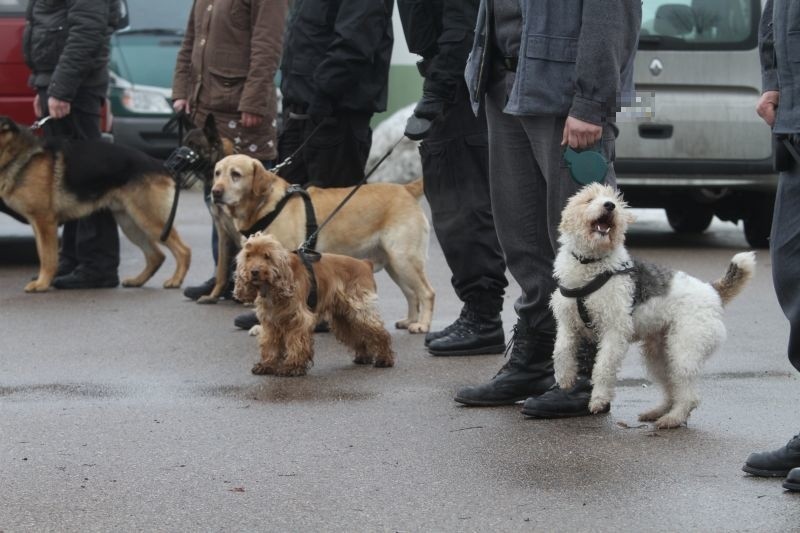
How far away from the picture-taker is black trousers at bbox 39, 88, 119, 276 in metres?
9.34

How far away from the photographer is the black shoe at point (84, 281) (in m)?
9.23

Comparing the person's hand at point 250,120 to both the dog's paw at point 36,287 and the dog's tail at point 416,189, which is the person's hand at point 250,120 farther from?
the dog's paw at point 36,287

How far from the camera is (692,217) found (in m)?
12.3

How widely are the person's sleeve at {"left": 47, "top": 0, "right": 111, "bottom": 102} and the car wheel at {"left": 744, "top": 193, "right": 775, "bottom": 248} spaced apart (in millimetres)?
5445

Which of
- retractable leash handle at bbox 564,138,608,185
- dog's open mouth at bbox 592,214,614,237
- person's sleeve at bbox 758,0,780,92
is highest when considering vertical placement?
person's sleeve at bbox 758,0,780,92

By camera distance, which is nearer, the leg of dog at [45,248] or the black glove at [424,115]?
the black glove at [424,115]

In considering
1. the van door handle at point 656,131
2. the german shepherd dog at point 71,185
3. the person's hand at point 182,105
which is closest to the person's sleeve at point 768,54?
the person's hand at point 182,105

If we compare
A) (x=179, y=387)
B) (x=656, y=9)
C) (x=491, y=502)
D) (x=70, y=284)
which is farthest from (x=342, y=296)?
(x=656, y=9)

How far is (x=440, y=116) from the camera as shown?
21.0ft

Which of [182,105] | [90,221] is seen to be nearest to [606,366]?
[182,105]

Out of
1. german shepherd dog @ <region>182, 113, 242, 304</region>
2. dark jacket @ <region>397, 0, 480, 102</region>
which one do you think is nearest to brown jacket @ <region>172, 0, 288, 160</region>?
german shepherd dog @ <region>182, 113, 242, 304</region>

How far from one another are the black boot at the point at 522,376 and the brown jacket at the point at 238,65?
3.29 meters

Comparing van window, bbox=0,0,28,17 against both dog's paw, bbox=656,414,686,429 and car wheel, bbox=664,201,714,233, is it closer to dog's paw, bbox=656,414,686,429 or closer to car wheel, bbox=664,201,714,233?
car wheel, bbox=664,201,714,233

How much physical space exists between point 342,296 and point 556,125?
5.84 feet
